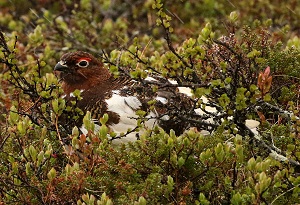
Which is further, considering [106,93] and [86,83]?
[86,83]

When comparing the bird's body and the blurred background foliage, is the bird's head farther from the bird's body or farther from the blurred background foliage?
the blurred background foliage

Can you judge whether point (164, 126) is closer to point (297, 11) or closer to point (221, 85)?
point (221, 85)

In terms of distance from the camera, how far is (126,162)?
177 inches

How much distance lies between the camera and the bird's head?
6.44 meters

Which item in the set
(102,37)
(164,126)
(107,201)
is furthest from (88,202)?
(102,37)

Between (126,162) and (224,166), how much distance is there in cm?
64

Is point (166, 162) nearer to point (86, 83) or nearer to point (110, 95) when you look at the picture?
point (110, 95)

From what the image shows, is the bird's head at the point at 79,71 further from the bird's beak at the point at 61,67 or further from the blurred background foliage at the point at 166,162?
the blurred background foliage at the point at 166,162

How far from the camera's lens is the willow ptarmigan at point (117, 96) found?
5500 millimetres

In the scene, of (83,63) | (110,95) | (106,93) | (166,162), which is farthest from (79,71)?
(166,162)

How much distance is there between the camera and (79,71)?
646 cm

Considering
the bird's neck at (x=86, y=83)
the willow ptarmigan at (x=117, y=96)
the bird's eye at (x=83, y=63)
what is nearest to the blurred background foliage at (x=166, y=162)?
the willow ptarmigan at (x=117, y=96)

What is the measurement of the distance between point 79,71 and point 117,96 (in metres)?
0.77

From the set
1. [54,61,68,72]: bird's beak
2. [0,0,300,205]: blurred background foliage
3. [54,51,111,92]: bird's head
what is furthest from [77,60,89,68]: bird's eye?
[0,0,300,205]: blurred background foliage
